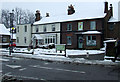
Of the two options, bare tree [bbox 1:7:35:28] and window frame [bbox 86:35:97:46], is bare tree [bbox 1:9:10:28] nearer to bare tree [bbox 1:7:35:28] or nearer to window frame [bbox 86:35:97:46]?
bare tree [bbox 1:7:35:28]

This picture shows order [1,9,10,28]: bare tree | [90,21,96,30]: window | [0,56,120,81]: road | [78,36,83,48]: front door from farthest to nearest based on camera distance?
[1,9,10,28]: bare tree → [78,36,83,48]: front door → [90,21,96,30]: window → [0,56,120,81]: road

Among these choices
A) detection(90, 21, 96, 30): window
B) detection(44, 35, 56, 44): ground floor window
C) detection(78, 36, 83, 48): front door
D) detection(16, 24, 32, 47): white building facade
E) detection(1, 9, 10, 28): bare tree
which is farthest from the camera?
detection(1, 9, 10, 28): bare tree

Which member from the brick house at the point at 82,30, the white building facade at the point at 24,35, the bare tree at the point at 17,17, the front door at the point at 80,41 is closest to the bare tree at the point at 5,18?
the bare tree at the point at 17,17

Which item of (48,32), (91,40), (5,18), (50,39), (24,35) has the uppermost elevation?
(5,18)

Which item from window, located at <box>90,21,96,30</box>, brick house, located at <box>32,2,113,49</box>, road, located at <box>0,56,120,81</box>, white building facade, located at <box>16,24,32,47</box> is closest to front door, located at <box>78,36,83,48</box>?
brick house, located at <box>32,2,113,49</box>

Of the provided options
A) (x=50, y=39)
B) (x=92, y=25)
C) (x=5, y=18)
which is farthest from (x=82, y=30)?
(x=5, y=18)

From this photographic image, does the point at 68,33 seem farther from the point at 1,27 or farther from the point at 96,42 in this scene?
the point at 1,27

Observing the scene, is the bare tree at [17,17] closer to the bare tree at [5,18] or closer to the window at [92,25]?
the bare tree at [5,18]

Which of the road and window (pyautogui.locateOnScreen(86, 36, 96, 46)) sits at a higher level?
window (pyautogui.locateOnScreen(86, 36, 96, 46))

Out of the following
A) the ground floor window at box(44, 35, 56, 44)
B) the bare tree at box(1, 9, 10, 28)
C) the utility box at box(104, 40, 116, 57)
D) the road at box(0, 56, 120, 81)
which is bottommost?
the road at box(0, 56, 120, 81)

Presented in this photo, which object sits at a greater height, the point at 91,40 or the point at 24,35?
the point at 24,35

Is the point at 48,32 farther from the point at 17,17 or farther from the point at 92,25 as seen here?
the point at 17,17

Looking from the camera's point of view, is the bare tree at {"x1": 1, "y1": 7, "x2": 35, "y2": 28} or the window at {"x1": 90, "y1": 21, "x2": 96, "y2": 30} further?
the bare tree at {"x1": 1, "y1": 7, "x2": 35, "y2": 28}

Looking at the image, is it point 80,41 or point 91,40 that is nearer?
point 91,40
